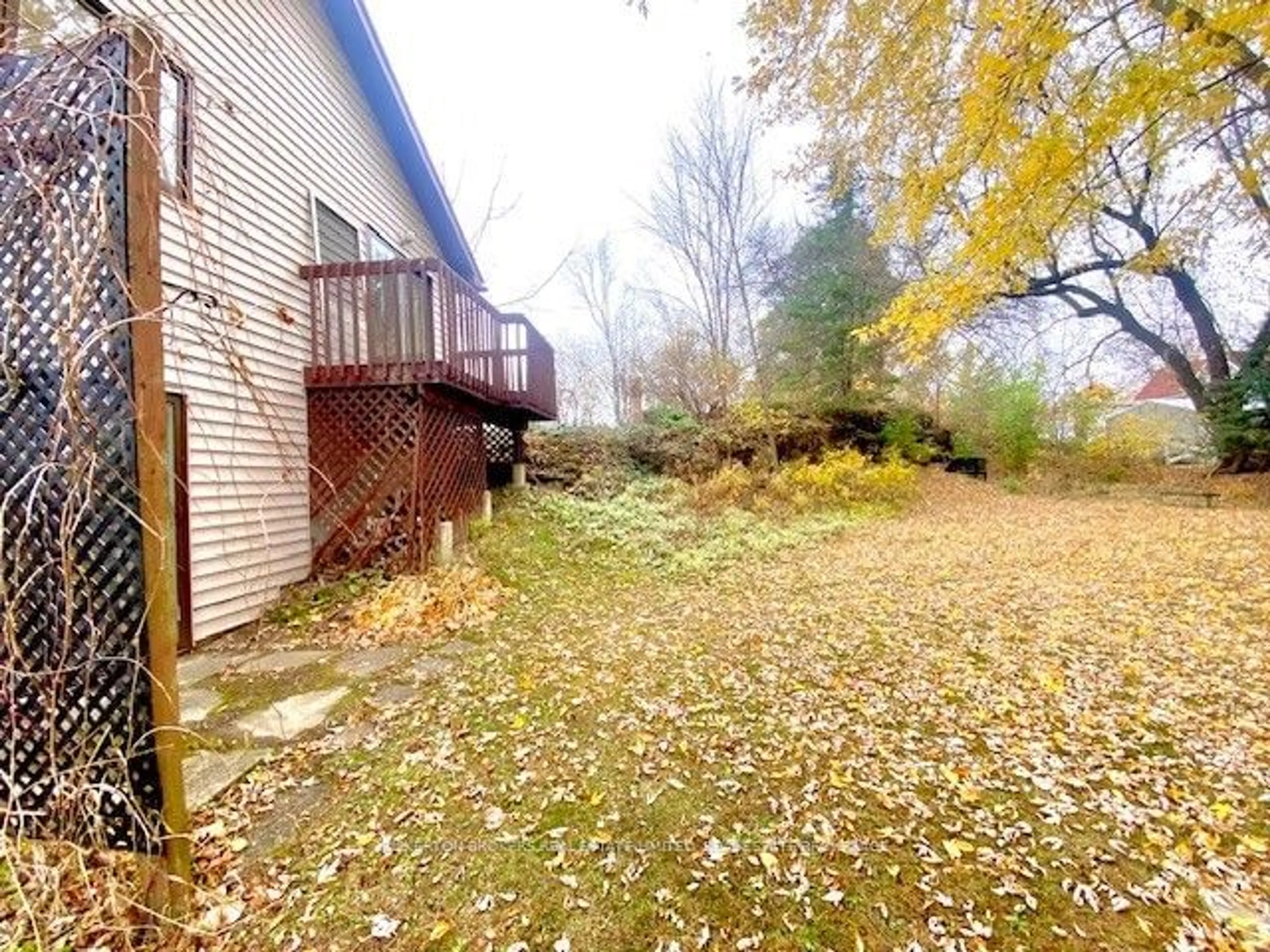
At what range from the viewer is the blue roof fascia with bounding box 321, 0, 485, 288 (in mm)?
7023

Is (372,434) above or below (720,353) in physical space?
below

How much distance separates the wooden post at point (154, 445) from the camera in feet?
5.91

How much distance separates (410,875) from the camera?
207 cm

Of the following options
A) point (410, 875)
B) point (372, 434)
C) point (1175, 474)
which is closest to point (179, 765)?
point (410, 875)

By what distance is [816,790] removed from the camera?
2.51 m

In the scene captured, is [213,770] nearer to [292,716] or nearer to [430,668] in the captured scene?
[292,716]

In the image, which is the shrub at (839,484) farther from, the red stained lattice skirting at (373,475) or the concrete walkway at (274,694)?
the concrete walkway at (274,694)

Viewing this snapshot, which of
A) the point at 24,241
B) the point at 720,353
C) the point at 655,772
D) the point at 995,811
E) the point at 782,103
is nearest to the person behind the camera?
the point at 24,241

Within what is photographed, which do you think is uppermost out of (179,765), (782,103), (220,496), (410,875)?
(782,103)

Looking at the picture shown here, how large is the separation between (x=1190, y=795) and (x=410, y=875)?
3103mm

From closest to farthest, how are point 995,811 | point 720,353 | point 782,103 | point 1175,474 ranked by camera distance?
point 995,811 < point 782,103 < point 1175,474 < point 720,353

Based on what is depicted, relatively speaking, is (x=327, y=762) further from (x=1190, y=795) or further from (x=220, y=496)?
(x=1190, y=795)

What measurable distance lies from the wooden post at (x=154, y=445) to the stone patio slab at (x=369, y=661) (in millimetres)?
1989

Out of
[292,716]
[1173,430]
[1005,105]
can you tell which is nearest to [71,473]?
→ [292,716]
